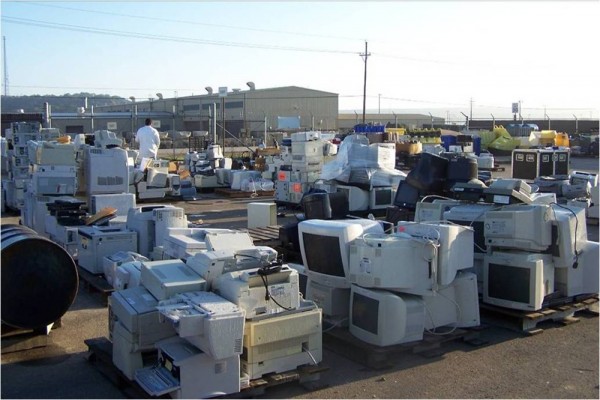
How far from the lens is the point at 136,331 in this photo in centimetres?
477

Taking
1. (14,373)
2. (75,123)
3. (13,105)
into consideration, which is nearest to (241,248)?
(14,373)

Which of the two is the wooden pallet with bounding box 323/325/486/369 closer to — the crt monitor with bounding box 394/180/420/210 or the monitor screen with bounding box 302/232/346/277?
the monitor screen with bounding box 302/232/346/277

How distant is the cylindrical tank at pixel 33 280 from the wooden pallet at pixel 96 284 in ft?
4.25

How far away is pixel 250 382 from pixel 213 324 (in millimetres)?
748

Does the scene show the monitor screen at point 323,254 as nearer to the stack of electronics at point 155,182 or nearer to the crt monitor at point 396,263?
the crt monitor at point 396,263

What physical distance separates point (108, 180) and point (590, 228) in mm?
9137

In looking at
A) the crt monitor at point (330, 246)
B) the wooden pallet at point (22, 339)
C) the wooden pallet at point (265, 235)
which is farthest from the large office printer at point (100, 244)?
the crt monitor at point (330, 246)

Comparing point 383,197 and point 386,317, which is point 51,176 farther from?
point 386,317

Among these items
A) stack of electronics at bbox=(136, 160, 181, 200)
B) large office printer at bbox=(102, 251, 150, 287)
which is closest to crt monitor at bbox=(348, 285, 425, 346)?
large office printer at bbox=(102, 251, 150, 287)

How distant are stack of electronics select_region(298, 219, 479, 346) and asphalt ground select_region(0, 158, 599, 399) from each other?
0.30 m

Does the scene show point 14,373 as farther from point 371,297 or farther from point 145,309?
point 371,297

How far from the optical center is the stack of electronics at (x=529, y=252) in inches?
249

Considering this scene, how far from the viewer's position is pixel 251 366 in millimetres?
4809

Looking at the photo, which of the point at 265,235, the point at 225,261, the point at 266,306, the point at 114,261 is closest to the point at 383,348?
the point at 266,306
